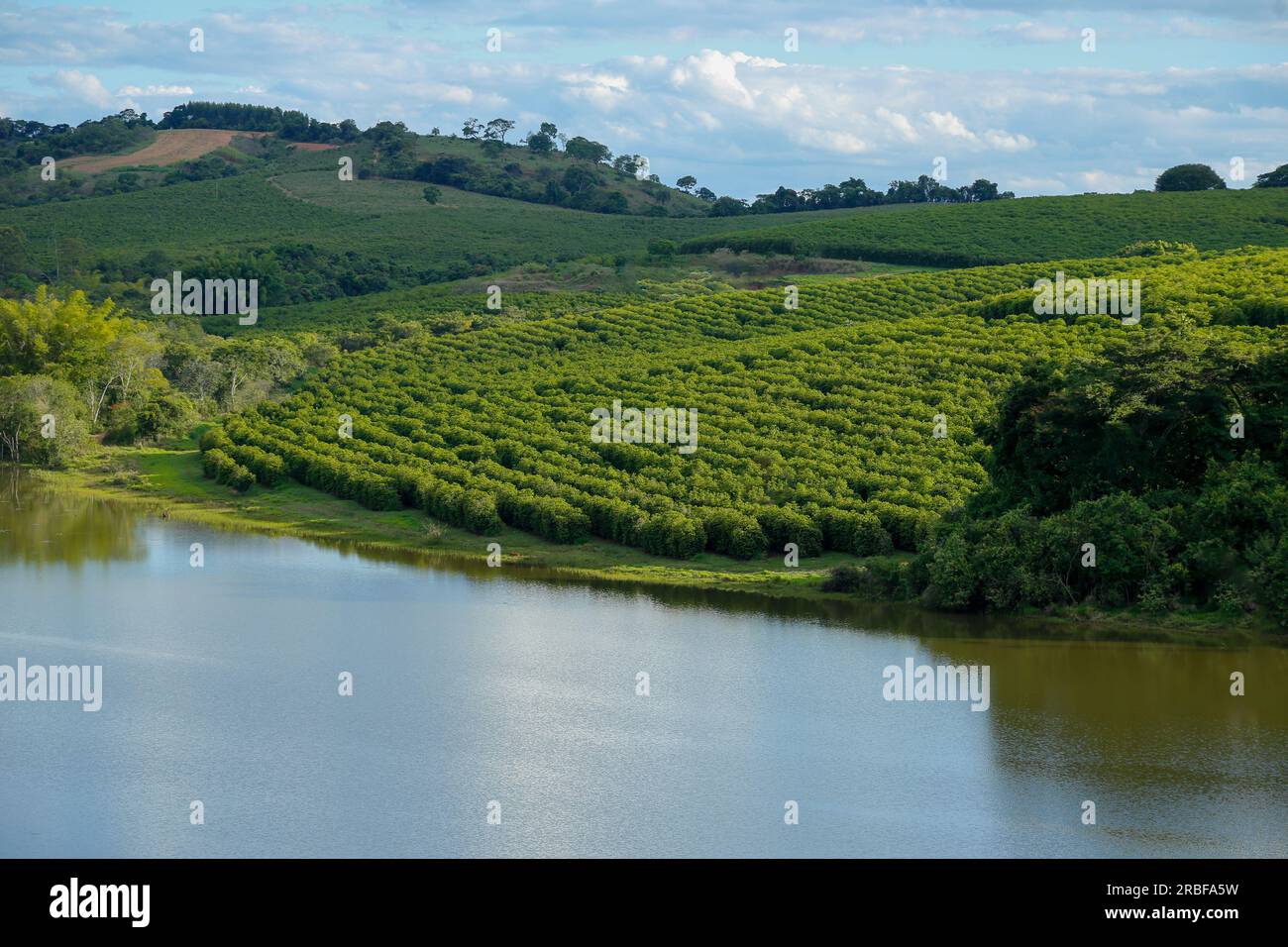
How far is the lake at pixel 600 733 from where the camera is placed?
1100 inches

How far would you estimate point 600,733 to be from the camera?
109 ft

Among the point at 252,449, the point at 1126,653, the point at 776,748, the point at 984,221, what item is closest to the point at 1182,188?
the point at 984,221

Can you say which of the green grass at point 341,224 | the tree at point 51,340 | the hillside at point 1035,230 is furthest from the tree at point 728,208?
the tree at point 51,340

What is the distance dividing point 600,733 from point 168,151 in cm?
15719

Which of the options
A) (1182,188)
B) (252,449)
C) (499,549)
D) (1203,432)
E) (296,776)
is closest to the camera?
(296,776)

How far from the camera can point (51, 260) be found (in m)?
131

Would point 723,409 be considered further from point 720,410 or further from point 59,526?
point 59,526

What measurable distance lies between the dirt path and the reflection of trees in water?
10789 centimetres

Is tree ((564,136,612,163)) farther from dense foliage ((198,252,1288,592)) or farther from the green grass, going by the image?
dense foliage ((198,252,1288,592))

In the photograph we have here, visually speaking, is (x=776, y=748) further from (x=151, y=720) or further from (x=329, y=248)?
A: (x=329, y=248)

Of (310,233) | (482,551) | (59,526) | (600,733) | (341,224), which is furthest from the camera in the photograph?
(341,224)

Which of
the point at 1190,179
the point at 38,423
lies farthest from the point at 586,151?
the point at 38,423

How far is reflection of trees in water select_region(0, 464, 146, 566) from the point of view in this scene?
54.2 meters

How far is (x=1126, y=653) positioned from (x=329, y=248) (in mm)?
107914
